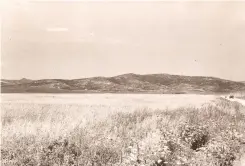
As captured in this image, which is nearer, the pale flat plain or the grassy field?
the grassy field

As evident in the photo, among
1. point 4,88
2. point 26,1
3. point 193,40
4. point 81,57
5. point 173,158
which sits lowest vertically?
point 173,158

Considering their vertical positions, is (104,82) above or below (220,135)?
above

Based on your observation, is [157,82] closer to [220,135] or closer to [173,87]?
[173,87]

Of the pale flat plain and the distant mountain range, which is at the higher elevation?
the distant mountain range

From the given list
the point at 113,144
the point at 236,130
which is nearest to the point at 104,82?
the point at 113,144
